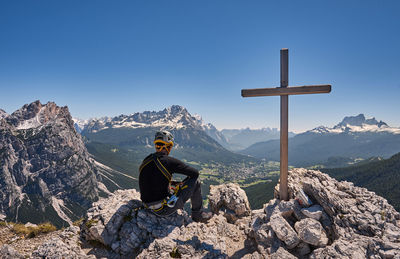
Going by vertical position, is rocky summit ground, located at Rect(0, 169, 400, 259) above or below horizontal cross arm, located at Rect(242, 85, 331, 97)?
below

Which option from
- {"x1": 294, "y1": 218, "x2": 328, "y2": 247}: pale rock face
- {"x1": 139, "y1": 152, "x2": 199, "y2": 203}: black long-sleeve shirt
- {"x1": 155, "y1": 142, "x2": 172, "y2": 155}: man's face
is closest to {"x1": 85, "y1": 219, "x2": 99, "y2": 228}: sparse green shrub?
{"x1": 139, "y1": 152, "x2": 199, "y2": 203}: black long-sleeve shirt

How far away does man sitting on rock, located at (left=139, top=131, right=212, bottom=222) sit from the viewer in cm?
798

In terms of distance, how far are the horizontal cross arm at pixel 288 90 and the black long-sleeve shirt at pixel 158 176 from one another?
558cm

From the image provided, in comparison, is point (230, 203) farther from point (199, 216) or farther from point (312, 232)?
point (312, 232)

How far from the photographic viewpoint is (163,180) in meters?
8.21

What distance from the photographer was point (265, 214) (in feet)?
33.9

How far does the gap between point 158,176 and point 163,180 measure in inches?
11.9

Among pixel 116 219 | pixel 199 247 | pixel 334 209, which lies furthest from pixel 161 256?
pixel 334 209

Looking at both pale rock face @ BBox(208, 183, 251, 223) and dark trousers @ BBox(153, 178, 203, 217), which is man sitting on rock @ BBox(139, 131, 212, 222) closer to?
dark trousers @ BBox(153, 178, 203, 217)

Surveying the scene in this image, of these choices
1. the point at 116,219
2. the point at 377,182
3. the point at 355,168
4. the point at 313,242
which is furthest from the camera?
the point at 355,168

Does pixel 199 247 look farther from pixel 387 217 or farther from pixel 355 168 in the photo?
pixel 355 168

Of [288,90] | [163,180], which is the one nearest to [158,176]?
[163,180]

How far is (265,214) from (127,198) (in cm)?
789

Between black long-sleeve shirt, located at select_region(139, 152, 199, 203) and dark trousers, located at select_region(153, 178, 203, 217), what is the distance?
0.56m
